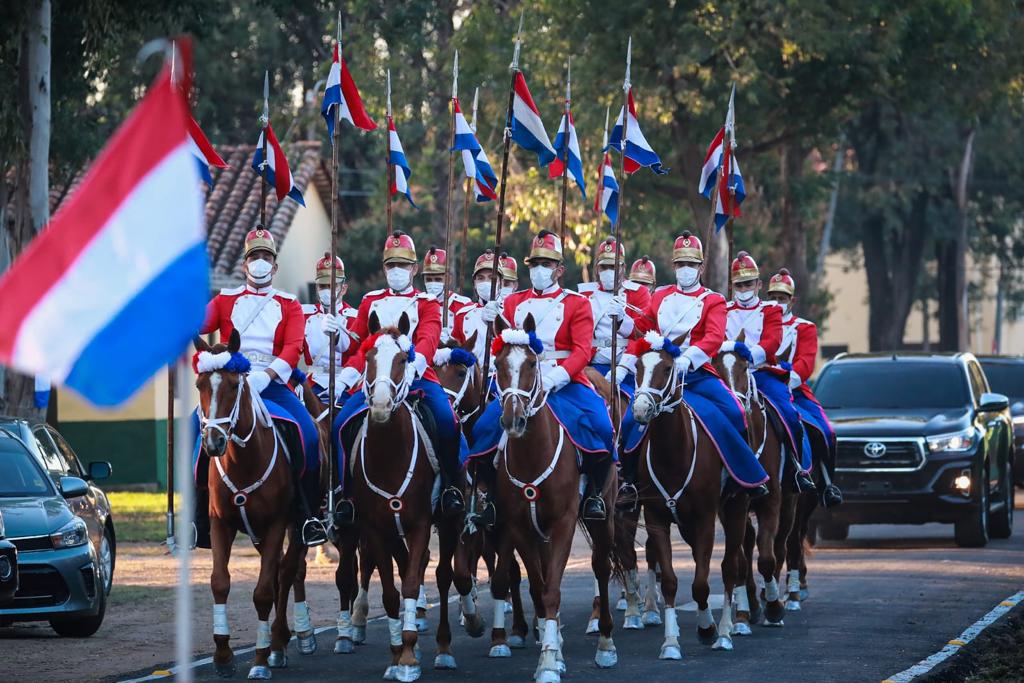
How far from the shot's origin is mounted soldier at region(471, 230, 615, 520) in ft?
40.7

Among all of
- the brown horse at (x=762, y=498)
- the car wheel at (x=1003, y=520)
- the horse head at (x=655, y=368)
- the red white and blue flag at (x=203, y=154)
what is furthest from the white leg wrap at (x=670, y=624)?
the car wheel at (x=1003, y=520)

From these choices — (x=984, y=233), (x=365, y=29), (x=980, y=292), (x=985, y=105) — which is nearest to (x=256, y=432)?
(x=365, y=29)

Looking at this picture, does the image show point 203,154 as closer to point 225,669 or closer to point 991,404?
point 225,669

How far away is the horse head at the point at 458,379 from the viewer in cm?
1432

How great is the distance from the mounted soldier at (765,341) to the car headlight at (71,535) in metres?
5.33

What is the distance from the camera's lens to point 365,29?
1324 inches

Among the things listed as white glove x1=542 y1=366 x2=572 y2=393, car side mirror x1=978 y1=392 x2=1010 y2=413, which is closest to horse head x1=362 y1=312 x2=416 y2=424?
white glove x1=542 y1=366 x2=572 y2=393

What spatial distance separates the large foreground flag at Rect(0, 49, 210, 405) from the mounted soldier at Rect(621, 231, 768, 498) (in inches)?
292

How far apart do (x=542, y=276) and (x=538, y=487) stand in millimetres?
1646

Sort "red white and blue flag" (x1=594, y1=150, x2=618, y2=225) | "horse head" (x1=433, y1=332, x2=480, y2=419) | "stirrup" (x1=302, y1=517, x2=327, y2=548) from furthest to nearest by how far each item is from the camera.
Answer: "red white and blue flag" (x1=594, y1=150, x2=618, y2=225) < "horse head" (x1=433, y1=332, x2=480, y2=419) < "stirrup" (x1=302, y1=517, x2=327, y2=548)

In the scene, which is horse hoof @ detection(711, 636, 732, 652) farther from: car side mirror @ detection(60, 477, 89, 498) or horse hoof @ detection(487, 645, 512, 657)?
car side mirror @ detection(60, 477, 89, 498)

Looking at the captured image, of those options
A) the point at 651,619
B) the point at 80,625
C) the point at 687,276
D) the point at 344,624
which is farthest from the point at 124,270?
the point at 651,619

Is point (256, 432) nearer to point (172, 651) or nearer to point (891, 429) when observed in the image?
point (172, 651)

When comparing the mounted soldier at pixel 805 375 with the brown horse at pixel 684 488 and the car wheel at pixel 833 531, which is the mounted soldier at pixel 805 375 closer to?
the brown horse at pixel 684 488
